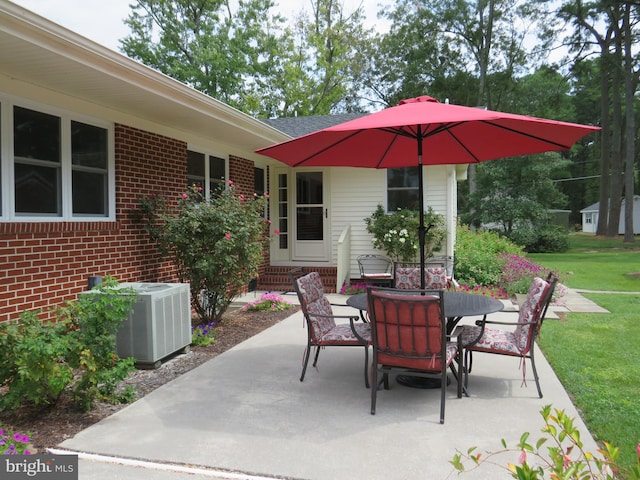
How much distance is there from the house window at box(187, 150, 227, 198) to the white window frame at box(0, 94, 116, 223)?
1.79m

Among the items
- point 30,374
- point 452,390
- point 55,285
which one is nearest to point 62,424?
point 30,374

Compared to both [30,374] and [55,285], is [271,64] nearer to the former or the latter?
[55,285]

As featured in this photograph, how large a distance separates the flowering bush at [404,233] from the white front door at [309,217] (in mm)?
1271

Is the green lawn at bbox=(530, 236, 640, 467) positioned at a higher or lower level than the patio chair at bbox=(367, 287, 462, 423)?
lower

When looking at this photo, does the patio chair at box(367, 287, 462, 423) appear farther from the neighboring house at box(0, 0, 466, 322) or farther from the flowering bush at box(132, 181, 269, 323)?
the neighboring house at box(0, 0, 466, 322)

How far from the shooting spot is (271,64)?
2430 centimetres

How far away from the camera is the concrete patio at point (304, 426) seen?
8.90 ft

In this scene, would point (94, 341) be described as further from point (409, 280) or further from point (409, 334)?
point (409, 280)

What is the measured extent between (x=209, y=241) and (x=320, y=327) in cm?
234

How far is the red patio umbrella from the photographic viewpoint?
353 cm

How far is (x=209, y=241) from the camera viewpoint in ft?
20.0

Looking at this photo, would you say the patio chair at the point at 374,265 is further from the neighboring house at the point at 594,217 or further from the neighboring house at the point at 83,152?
the neighboring house at the point at 594,217

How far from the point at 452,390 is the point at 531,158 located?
21.1 m

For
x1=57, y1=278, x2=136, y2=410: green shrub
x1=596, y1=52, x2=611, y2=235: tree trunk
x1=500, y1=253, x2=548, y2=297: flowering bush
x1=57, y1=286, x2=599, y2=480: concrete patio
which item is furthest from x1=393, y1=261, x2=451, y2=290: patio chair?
x1=596, y1=52, x2=611, y2=235: tree trunk
